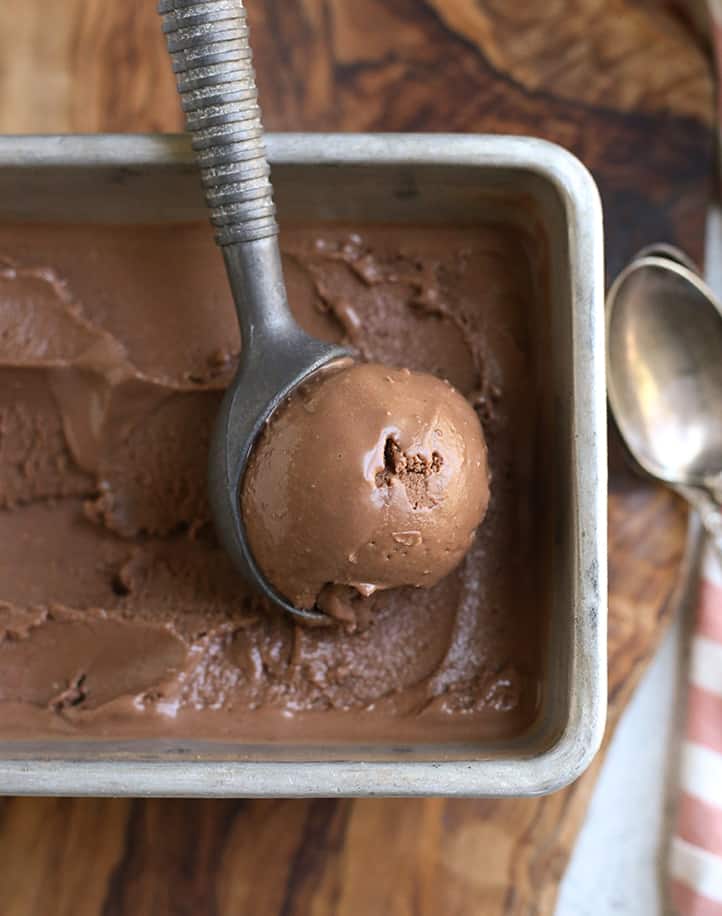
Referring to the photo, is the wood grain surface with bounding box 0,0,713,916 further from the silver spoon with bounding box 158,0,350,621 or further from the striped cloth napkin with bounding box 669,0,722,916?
the silver spoon with bounding box 158,0,350,621

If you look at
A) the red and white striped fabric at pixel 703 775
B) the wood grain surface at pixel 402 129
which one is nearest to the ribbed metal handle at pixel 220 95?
the wood grain surface at pixel 402 129

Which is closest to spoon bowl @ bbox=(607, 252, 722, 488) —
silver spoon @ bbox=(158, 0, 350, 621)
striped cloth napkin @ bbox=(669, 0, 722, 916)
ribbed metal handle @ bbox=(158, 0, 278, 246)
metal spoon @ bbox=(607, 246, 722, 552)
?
metal spoon @ bbox=(607, 246, 722, 552)

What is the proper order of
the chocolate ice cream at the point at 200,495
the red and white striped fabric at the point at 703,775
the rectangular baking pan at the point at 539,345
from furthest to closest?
the red and white striped fabric at the point at 703,775, the chocolate ice cream at the point at 200,495, the rectangular baking pan at the point at 539,345

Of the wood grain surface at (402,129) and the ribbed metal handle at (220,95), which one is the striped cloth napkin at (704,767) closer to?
the wood grain surface at (402,129)

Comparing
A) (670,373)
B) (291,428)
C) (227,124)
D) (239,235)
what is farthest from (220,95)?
(670,373)

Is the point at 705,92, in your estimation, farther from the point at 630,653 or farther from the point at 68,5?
the point at 68,5

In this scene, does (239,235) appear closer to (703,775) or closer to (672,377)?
(672,377)

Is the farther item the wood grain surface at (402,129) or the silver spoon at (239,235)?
the wood grain surface at (402,129)
